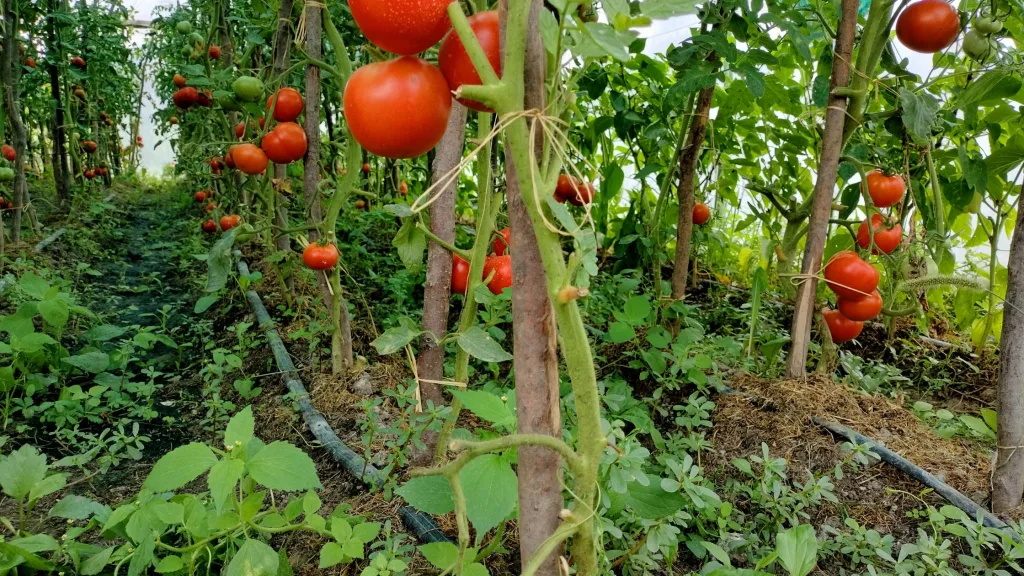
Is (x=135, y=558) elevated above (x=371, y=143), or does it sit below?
below

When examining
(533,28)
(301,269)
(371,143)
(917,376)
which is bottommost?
(917,376)

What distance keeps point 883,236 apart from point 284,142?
201 cm

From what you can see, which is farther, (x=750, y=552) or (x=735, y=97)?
(x=735, y=97)

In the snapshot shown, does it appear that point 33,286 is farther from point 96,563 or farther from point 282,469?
point 282,469

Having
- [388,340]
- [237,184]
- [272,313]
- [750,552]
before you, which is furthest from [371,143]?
[237,184]

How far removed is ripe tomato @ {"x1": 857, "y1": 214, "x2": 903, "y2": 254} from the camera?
1.85 meters

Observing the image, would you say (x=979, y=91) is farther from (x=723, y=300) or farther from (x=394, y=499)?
(x=394, y=499)

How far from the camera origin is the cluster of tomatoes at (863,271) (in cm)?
172

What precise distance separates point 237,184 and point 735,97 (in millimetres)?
3293

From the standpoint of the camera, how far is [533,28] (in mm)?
667

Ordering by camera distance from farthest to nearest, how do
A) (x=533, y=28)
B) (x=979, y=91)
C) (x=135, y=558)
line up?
(x=979, y=91) < (x=135, y=558) < (x=533, y=28)

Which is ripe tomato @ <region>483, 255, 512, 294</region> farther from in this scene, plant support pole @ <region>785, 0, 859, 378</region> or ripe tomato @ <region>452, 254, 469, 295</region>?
plant support pole @ <region>785, 0, 859, 378</region>

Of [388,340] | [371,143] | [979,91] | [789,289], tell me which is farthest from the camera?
[789,289]

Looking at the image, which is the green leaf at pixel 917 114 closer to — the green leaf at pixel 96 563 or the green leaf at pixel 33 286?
the green leaf at pixel 96 563
